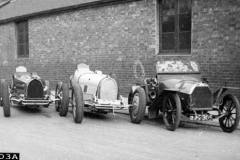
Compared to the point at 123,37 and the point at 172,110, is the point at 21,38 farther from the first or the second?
the point at 172,110

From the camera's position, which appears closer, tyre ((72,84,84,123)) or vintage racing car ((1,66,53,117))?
tyre ((72,84,84,123))

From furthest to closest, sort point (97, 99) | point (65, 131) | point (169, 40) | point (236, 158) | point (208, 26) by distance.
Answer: point (169, 40) → point (208, 26) → point (97, 99) → point (65, 131) → point (236, 158)

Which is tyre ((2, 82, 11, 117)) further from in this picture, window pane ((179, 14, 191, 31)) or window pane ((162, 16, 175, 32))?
window pane ((179, 14, 191, 31))

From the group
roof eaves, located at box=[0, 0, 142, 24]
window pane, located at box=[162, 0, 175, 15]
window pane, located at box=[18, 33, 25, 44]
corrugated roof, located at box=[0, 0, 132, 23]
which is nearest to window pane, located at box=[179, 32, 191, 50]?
window pane, located at box=[162, 0, 175, 15]

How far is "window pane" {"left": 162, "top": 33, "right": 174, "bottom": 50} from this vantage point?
11609 millimetres

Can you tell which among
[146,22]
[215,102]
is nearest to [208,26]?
[146,22]

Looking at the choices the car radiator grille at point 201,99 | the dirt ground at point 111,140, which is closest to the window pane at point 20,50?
the dirt ground at point 111,140

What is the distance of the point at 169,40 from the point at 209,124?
171 inches

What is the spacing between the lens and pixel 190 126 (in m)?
7.91

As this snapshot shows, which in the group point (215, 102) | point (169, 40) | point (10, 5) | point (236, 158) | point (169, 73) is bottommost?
point (236, 158)

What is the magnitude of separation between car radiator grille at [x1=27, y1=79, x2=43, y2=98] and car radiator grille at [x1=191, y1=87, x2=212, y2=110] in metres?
4.16

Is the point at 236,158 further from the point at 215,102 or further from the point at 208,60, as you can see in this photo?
the point at 208,60

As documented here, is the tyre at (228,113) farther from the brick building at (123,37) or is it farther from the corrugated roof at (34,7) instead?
the corrugated roof at (34,7)

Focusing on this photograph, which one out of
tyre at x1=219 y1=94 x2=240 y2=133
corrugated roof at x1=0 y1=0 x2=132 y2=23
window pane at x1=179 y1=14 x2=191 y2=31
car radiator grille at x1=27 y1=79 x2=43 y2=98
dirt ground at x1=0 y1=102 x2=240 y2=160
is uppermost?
corrugated roof at x1=0 y1=0 x2=132 y2=23
